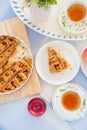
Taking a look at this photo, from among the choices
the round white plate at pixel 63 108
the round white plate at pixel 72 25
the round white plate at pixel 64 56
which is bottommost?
the round white plate at pixel 63 108

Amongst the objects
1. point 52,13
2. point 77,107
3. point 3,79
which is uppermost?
point 52,13

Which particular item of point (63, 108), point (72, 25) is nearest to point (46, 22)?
point (72, 25)

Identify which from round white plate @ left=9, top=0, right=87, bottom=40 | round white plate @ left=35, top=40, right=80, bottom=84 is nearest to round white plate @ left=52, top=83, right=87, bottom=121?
round white plate @ left=35, top=40, right=80, bottom=84

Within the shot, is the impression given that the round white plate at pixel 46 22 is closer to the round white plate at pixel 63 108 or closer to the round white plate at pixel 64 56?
the round white plate at pixel 64 56

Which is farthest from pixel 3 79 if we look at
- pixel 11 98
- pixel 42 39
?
pixel 42 39

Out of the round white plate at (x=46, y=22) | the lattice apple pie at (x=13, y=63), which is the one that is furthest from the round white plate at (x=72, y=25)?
the lattice apple pie at (x=13, y=63)

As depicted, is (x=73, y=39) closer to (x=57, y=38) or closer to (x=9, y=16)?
(x=57, y=38)
